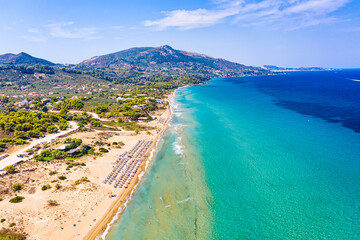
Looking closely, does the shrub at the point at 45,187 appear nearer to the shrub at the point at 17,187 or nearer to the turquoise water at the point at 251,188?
the shrub at the point at 17,187

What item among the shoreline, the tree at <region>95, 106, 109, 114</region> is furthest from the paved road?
the shoreline

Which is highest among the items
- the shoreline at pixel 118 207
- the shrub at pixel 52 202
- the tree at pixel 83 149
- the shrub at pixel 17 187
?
the tree at pixel 83 149

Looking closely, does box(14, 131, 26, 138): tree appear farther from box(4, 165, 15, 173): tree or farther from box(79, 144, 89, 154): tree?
box(79, 144, 89, 154): tree

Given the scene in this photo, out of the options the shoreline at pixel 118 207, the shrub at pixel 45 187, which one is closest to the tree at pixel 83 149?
the shrub at pixel 45 187

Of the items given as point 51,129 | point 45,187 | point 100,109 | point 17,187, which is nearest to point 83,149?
point 45,187

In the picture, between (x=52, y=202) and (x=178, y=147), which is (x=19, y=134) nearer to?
(x=52, y=202)
